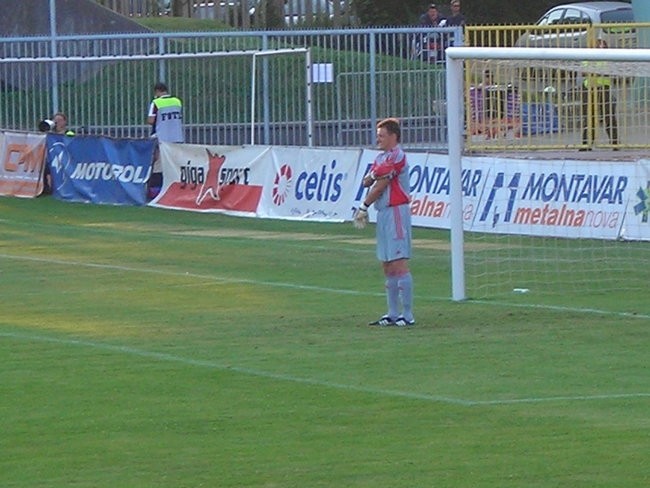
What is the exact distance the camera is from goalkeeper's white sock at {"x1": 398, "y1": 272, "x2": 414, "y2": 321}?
15.0 meters

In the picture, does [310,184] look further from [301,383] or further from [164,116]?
[301,383]

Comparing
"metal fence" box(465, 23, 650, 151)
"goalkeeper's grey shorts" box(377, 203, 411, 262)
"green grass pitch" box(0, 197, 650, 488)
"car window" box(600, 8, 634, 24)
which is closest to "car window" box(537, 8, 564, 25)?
"car window" box(600, 8, 634, 24)

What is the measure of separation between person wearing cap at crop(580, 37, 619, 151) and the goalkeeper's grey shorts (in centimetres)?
915

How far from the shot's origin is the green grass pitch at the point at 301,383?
9.52 metres

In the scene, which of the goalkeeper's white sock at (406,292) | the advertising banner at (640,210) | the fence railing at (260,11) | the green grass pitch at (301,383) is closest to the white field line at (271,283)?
the green grass pitch at (301,383)

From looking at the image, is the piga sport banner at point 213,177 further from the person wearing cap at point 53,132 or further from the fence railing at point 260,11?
the fence railing at point 260,11

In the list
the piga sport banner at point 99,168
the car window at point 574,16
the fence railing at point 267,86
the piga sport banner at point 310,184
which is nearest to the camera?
the piga sport banner at point 310,184

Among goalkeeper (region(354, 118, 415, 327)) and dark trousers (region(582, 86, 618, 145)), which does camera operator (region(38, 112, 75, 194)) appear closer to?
dark trousers (region(582, 86, 618, 145))

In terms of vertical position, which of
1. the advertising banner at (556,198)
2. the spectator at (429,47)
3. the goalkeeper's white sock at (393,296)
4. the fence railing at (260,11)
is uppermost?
the fence railing at (260,11)

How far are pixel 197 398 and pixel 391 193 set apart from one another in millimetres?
3914

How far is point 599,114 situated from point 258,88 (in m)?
8.82

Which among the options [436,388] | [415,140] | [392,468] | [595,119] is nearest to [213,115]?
[415,140]

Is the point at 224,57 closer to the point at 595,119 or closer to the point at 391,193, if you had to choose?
the point at 595,119

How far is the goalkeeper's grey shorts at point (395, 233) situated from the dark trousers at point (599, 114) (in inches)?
373
